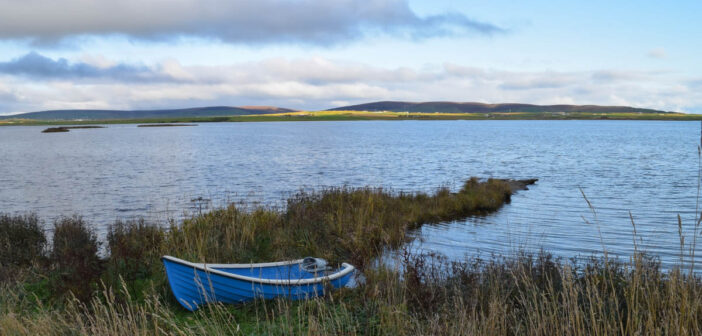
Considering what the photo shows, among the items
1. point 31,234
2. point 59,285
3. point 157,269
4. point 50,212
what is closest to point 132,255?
point 157,269

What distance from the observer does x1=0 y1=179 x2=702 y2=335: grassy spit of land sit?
16.2 feet

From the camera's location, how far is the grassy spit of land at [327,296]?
493cm

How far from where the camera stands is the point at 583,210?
68.2ft

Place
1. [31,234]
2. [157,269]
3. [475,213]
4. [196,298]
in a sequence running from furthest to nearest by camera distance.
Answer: [475,213] < [31,234] < [157,269] < [196,298]

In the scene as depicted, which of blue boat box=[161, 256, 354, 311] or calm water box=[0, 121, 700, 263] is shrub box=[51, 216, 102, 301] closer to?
blue boat box=[161, 256, 354, 311]

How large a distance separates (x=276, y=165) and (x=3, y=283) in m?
34.6

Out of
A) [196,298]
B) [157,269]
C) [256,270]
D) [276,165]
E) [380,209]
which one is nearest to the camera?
[196,298]

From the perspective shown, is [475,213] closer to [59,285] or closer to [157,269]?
[157,269]

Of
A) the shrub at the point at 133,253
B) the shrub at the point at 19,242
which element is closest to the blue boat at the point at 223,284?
the shrub at the point at 133,253

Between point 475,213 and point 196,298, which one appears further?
point 475,213

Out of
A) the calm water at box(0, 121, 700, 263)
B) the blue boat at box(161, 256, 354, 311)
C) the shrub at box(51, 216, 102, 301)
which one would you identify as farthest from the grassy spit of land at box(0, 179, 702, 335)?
the calm water at box(0, 121, 700, 263)

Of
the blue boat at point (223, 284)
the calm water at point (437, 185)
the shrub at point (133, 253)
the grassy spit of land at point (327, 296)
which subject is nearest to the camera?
the grassy spit of land at point (327, 296)

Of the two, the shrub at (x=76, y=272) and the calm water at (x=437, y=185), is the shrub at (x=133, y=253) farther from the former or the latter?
the calm water at (x=437, y=185)

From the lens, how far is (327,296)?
7914 millimetres
